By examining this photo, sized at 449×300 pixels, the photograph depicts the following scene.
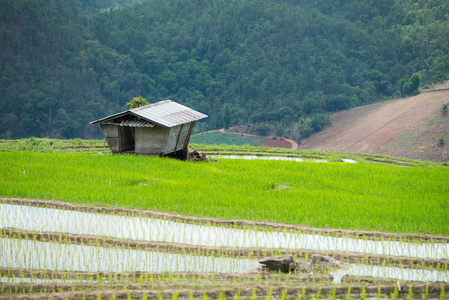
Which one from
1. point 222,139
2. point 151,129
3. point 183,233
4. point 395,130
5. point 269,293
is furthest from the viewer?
point 222,139

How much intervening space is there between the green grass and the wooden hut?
39.2 m

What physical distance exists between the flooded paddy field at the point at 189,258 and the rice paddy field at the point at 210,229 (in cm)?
2

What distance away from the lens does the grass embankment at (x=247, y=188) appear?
9445 mm

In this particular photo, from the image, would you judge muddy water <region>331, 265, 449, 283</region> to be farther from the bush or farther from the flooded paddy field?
the bush

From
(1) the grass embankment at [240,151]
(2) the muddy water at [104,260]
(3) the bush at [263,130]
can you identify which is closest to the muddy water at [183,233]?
(2) the muddy water at [104,260]

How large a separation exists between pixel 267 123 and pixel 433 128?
21.0 meters

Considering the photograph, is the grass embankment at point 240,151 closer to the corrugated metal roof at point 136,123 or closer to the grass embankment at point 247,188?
the grass embankment at point 247,188

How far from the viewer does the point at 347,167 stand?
14961 mm

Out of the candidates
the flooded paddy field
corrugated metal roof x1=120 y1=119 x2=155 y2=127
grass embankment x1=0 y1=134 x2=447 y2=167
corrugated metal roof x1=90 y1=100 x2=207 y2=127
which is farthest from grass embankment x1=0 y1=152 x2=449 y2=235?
grass embankment x1=0 y1=134 x2=447 y2=167

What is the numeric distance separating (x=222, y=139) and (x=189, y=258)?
49.5m

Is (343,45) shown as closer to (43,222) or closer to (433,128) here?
(433,128)

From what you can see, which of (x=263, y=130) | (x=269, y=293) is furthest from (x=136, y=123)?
(x=263, y=130)

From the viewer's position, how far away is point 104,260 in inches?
284

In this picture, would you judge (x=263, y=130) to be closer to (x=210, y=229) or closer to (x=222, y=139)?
(x=222, y=139)
